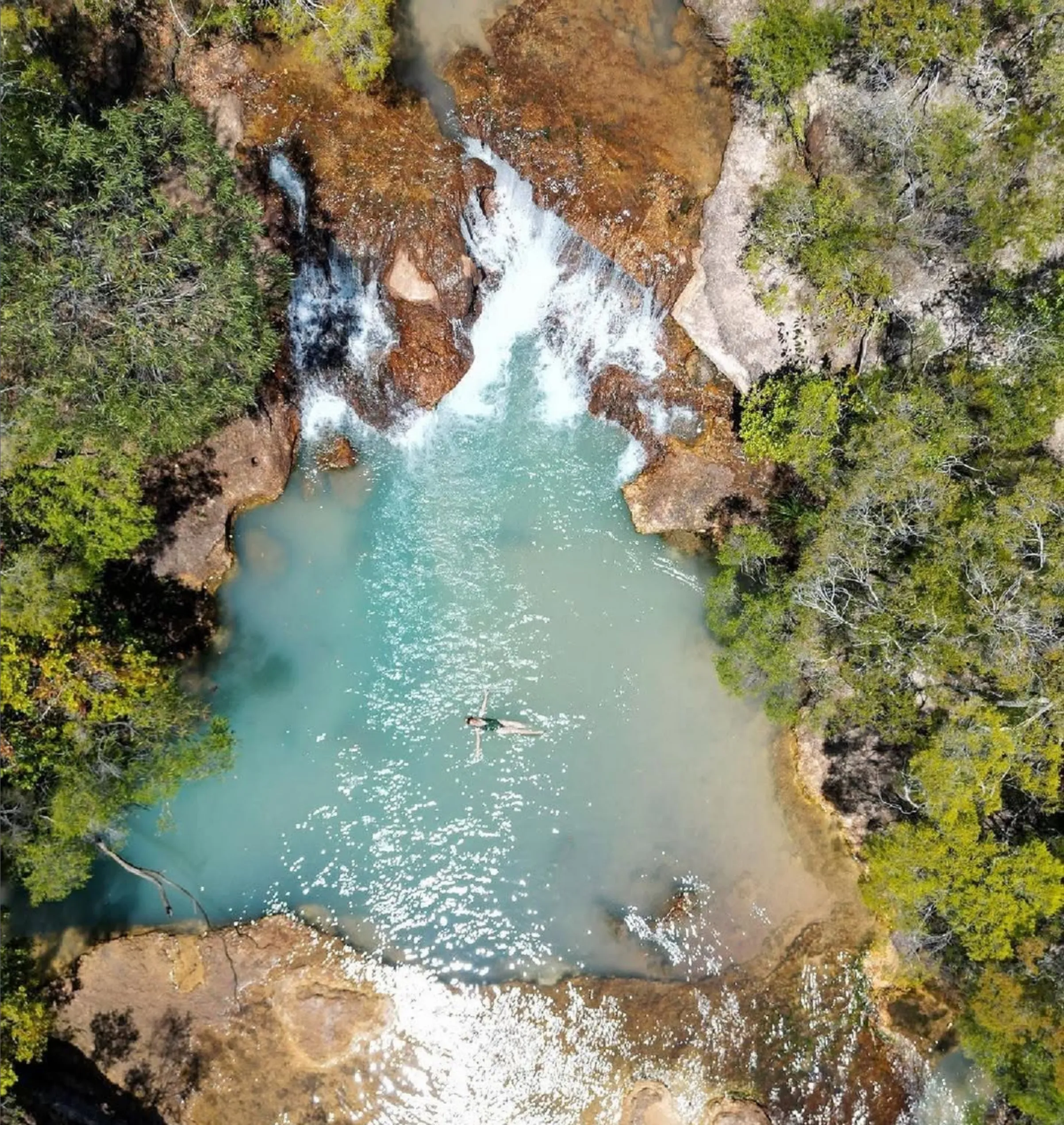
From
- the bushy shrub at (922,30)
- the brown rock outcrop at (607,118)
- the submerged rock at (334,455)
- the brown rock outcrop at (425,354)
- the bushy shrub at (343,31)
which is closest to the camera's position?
the bushy shrub at (922,30)

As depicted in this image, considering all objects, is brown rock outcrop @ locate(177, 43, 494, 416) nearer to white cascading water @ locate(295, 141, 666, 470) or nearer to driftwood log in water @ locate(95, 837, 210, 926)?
white cascading water @ locate(295, 141, 666, 470)

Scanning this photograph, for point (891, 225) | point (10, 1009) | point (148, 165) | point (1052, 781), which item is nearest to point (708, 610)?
point (1052, 781)

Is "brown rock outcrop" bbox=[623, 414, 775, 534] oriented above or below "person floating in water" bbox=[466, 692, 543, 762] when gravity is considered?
above

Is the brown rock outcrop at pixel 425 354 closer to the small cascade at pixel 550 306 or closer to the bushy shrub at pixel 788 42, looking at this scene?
the small cascade at pixel 550 306

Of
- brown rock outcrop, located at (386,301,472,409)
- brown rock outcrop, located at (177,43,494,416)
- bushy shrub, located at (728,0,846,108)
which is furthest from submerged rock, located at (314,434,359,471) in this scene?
bushy shrub, located at (728,0,846,108)

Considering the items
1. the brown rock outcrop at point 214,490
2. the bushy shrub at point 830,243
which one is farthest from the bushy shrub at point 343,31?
the bushy shrub at point 830,243

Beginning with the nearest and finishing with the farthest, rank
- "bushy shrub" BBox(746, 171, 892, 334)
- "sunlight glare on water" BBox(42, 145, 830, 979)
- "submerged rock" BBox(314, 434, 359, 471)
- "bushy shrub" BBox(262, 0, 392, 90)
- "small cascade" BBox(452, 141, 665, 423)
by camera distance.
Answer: "bushy shrub" BBox(262, 0, 392, 90) < "bushy shrub" BBox(746, 171, 892, 334) < "sunlight glare on water" BBox(42, 145, 830, 979) < "small cascade" BBox(452, 141, 665, 423) < "submerged rock" BBox(314, 434, 359, 471)
